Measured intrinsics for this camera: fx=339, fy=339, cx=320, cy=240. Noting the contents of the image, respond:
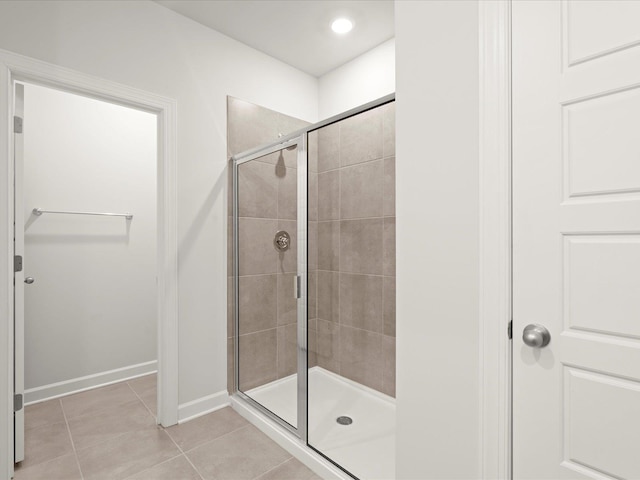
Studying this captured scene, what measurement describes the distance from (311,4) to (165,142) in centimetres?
128

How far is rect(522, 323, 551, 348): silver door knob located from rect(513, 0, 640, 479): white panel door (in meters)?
0.01

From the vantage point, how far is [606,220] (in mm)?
842

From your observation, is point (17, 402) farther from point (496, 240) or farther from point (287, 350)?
point (496, 240)

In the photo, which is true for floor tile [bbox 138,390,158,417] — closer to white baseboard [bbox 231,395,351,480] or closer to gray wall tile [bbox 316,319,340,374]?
white baseboard [bbox 231,395,351,480]

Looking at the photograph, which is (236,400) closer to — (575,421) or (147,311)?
(147,311)

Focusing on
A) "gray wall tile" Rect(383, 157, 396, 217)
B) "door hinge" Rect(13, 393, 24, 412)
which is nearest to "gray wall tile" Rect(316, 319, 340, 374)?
"gray wall tile" Rect(383, 157, 396, 217)

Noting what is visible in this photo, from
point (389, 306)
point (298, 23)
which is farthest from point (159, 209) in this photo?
point (389, 306)

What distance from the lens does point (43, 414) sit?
2311 millimetres

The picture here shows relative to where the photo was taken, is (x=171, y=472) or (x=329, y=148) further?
(x=329, y=148)

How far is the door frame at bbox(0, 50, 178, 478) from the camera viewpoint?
1621mm

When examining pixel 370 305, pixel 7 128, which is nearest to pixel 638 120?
pixel 370 305

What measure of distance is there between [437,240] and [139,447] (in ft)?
6.63

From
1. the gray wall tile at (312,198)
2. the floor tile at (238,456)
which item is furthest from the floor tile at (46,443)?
the gray wall tile at (312,198)

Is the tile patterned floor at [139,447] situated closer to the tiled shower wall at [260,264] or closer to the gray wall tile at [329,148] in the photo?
the tiled shower wall at [260,264]
